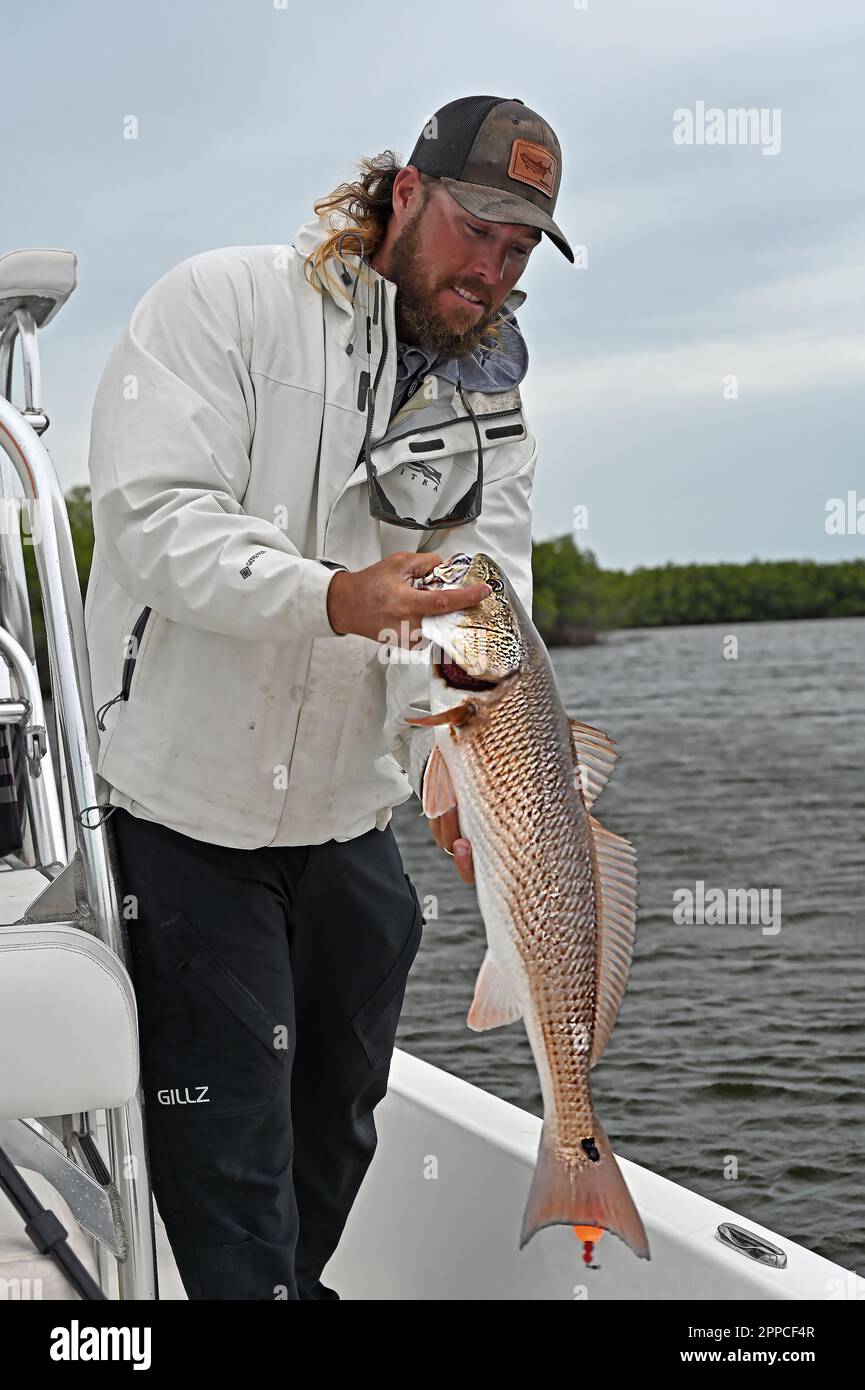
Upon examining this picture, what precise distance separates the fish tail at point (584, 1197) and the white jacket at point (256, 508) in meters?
1.09

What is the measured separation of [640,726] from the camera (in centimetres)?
3616

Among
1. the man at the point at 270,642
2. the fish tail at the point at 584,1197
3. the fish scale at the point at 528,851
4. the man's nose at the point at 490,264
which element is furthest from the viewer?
the man's nose at the point at 490,264

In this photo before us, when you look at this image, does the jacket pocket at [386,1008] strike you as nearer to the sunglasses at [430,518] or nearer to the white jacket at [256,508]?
the white jacket at [256,508]

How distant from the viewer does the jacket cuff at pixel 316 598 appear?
2.64 m

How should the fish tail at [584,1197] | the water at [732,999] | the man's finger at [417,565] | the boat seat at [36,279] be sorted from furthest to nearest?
1. the water at [732,999]
2. the boat seat at [36,279]
3. the man's finger at [417,565]
4. the fish tail at [584,1197]

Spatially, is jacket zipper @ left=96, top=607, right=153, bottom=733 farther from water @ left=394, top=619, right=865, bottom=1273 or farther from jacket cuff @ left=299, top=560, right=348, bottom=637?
water @ left=394, top=619, right=865, bottom=1273

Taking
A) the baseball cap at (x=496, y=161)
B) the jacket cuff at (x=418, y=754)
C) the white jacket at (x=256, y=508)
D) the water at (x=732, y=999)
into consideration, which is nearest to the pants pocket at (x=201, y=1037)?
the white jacket at (x=256, y=508)

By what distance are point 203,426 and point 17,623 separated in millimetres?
1482

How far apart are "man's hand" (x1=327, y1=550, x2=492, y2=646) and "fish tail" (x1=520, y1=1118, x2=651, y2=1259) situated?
889mm

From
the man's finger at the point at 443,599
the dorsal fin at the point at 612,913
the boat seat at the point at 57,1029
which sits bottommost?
the boat seat at the point at 57,1029

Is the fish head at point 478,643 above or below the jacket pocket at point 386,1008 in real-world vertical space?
above

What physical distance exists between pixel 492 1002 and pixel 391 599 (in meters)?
0.71

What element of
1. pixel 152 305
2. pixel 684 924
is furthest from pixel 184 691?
pixel 684 924

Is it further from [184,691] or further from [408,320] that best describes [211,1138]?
[408,320]
